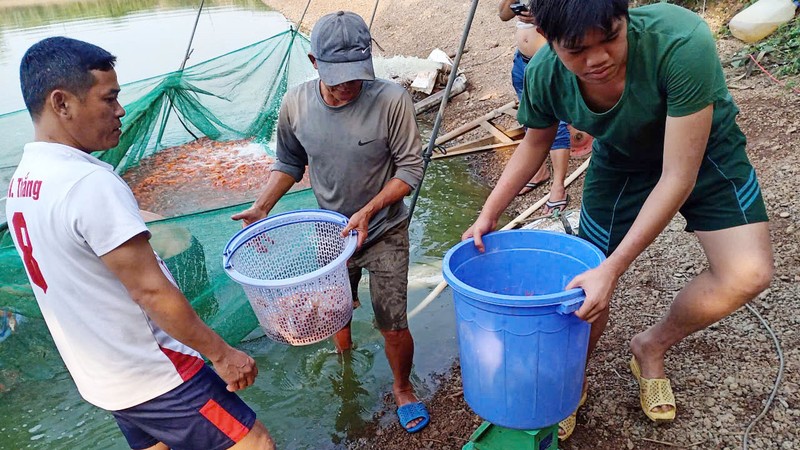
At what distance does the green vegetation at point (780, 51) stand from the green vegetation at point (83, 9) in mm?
17513

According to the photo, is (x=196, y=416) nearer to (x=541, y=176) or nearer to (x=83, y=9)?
(x=541, y=176)

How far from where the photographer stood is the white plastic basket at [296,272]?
2.07m

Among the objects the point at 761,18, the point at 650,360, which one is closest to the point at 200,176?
the point at 650,360

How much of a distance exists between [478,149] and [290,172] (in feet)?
10.9

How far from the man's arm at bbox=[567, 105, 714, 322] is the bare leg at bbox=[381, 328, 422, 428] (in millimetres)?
1252

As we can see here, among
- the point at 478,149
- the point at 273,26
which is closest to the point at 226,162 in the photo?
the point at 478,149

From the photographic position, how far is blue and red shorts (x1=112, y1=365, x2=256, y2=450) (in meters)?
1.84

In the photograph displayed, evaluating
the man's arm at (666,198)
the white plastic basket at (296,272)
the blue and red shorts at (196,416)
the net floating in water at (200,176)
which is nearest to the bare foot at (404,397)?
the white plastic basket at (296,272)

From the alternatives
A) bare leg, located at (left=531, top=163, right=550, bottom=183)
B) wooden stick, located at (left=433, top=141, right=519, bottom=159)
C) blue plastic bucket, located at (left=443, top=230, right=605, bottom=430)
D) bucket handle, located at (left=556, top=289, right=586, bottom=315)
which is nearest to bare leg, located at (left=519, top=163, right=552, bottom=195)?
bare leg, located at (left=531, top=163, right=550, bottom=183)

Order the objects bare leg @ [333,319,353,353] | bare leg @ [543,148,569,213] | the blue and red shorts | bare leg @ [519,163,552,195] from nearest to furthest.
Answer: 1. the blue and red shorts
2. bare leg @ [333,319,353,353]
3. bare leg @ [543,148,569,213]
4. bare leg @ [519,163,552,195]

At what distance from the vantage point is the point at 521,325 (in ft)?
5.44

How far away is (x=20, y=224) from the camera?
166 centimetres

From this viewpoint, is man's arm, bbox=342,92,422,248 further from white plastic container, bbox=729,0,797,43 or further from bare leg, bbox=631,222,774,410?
white plastic container, bbox=729,0,797,43

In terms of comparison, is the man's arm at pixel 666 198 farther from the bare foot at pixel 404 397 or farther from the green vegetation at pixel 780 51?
the green vegetation at pixel 780 51
